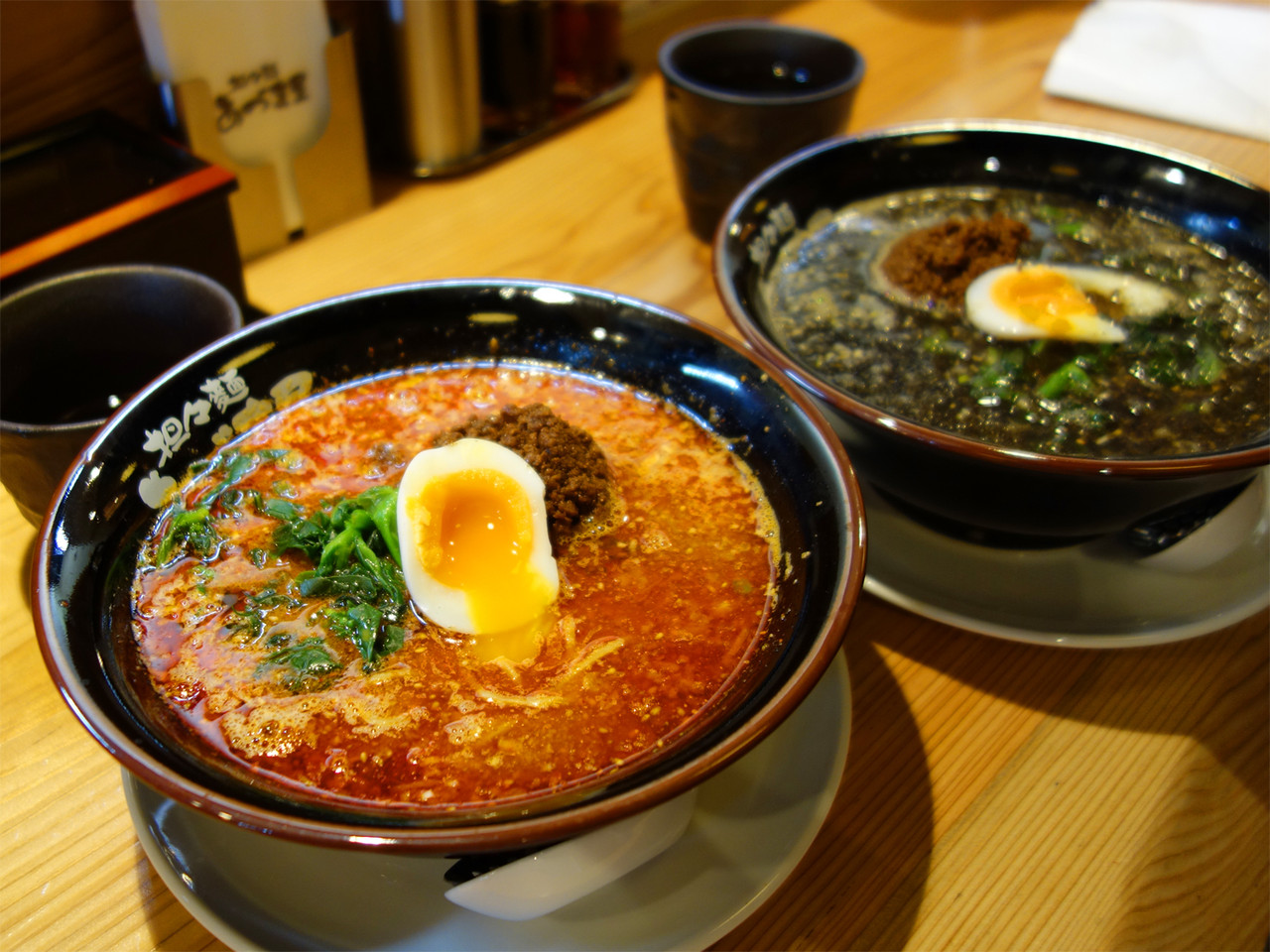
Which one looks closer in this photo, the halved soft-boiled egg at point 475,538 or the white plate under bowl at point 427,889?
the white plate under bowl at point 427,889

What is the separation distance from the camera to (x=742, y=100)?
2.06m

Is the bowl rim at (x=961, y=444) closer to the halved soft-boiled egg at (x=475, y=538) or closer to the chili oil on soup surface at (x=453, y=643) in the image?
the chili oil on soup surface at (x=453, y=643)

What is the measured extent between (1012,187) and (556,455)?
1.43 meters

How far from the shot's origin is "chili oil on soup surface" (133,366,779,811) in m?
1.00

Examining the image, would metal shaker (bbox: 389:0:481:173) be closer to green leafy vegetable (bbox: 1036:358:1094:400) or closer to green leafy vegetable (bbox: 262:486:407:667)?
green leafy vegetable (bbox: 262:486:407:667)

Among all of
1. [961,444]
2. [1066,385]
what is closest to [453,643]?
[961,444]

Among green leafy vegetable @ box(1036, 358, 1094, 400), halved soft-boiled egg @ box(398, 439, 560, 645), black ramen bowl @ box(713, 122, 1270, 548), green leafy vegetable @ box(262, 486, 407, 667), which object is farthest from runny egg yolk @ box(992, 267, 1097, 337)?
green leafy vegetable @ box(262, 486, 407, 667)

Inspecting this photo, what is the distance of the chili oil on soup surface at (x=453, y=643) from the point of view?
3.26 feet

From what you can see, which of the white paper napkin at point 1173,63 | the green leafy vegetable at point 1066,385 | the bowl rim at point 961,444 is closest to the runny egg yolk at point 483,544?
the bowl rim at point 961,444

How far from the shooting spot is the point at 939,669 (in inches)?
55.8

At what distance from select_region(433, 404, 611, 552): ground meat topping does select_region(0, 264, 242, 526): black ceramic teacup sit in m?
→ 0.47

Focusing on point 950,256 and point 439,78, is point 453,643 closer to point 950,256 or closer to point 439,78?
point 950,256

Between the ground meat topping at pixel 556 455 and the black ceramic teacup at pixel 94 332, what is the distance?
470 millimetres

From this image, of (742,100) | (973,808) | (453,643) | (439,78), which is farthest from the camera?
(439,78)
